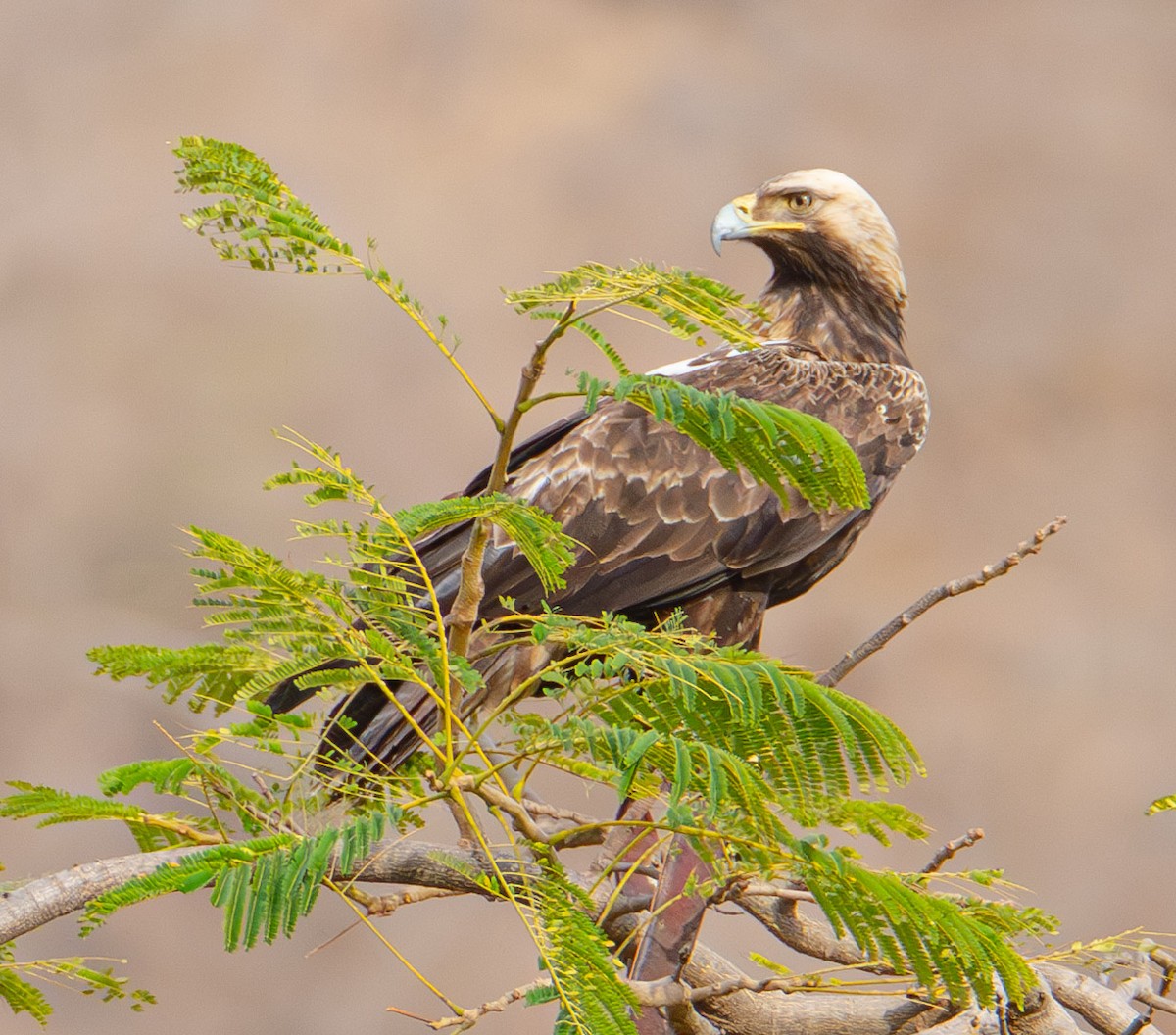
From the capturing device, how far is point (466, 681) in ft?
4.75

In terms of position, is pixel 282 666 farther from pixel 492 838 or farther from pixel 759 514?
pixel 759 514

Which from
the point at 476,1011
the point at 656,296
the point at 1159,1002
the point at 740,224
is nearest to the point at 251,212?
the point at 656,296

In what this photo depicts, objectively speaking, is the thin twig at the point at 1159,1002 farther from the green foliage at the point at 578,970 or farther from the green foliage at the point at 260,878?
the green foliage at the point at 260,878

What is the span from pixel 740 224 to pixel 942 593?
174 centimetres

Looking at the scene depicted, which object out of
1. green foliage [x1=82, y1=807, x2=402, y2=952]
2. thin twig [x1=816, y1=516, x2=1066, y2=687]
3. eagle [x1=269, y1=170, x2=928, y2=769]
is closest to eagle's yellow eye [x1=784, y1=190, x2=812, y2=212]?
eagle [x1=269, y1=170, x2=928, y2=769]

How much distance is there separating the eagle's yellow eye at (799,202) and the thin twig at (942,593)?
5.77 feet

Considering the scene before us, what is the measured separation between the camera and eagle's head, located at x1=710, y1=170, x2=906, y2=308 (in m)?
3.74

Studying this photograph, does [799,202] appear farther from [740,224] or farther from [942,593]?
[942,593]

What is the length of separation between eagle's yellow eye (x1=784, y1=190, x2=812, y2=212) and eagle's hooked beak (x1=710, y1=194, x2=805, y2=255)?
4 cm

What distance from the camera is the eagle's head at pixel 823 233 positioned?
3.74 meters

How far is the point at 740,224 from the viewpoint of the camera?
145 inches

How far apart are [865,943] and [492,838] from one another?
445 millimetres

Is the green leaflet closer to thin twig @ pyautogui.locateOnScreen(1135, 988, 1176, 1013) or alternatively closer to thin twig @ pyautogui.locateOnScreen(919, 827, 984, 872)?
thin twig @ pyautogui.locateOnScreen(919, 827, 984, 872)

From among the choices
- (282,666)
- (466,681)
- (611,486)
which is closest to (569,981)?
(466,681)
